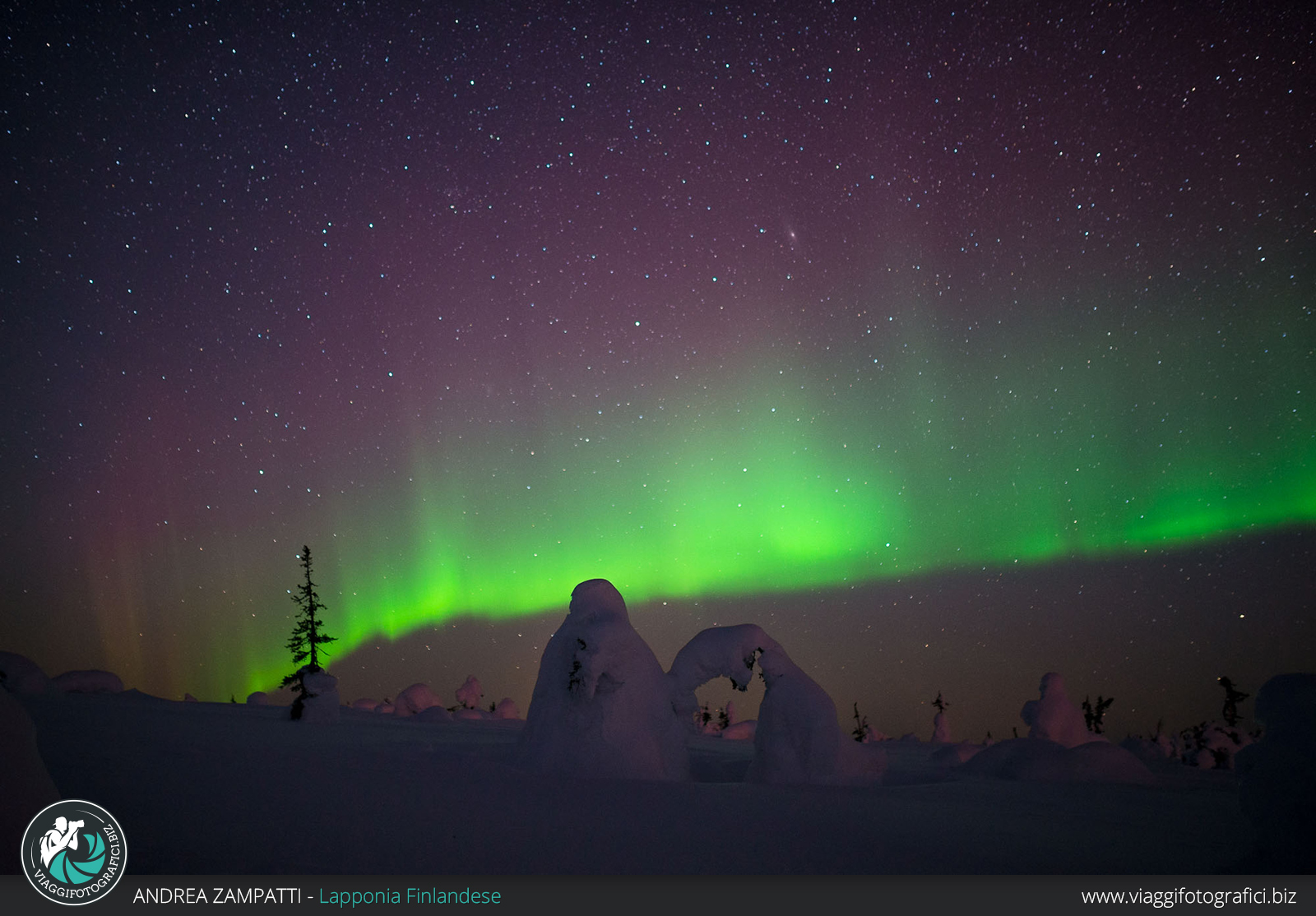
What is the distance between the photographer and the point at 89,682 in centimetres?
2442

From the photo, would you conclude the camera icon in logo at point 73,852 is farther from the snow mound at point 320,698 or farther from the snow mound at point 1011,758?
the snow mound at point 1011,758

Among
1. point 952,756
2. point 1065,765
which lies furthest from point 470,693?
point 1065,765

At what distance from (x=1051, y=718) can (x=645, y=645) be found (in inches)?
851

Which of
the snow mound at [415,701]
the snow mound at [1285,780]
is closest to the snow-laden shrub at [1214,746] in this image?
the snow mound at [1285,780]

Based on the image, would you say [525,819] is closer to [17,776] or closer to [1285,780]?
[17,776]

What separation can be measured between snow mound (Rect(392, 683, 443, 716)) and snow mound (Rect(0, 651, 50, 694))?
66.6ft

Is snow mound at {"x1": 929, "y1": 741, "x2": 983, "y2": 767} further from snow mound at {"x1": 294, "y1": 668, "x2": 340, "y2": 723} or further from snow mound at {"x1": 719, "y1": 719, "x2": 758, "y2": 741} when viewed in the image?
snow mound at {"x1": 294, "y1": 668, "x2": 340, "y2": 723}

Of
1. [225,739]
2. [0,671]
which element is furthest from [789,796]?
[0,671]

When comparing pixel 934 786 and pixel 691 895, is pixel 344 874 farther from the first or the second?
pixel 934 786

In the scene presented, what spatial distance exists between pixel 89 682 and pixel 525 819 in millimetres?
24548

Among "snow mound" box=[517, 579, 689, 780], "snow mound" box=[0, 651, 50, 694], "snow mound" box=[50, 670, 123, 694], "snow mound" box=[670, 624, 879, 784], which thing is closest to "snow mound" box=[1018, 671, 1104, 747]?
"snow mound" box=[670, 624, 879, 784]

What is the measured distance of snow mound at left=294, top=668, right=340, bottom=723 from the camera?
805 inches

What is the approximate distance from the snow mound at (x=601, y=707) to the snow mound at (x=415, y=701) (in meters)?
28.0

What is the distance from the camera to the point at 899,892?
7.33 m
